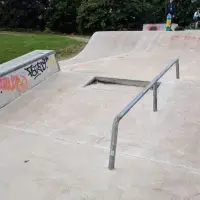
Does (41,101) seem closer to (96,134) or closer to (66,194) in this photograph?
(96,134)

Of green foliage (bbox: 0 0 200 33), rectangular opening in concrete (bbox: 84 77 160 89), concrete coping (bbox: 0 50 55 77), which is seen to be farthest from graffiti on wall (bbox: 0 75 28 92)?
green foliage (bbox: 0 0 200 33)

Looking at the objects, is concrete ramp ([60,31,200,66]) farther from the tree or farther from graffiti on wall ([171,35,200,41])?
the tree

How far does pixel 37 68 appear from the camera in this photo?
6.25m

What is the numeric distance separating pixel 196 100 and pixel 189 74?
2.14 metres

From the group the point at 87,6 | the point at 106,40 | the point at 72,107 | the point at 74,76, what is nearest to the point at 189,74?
the point at 74,76

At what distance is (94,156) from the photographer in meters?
3.49

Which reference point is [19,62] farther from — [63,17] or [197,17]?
[63,17]

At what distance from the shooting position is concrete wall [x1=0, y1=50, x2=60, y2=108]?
17.2 feet

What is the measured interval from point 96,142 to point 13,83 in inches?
93.0

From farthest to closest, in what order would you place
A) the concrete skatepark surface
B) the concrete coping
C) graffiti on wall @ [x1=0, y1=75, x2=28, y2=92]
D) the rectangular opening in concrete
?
the rectangular opening in concrete
the concrete coping
graffiti on wall @ [x1=0, y1=75, x2=28, y2=92]
the concrete skatepark surface

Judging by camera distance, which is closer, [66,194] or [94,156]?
[66,194]

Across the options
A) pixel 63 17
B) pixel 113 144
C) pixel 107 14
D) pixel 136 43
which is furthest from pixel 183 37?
pixel 63 17

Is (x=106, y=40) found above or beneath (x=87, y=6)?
beneath

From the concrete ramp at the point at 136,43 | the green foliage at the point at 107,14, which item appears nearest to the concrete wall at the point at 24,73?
the concrete ramp at the point at 136,43
